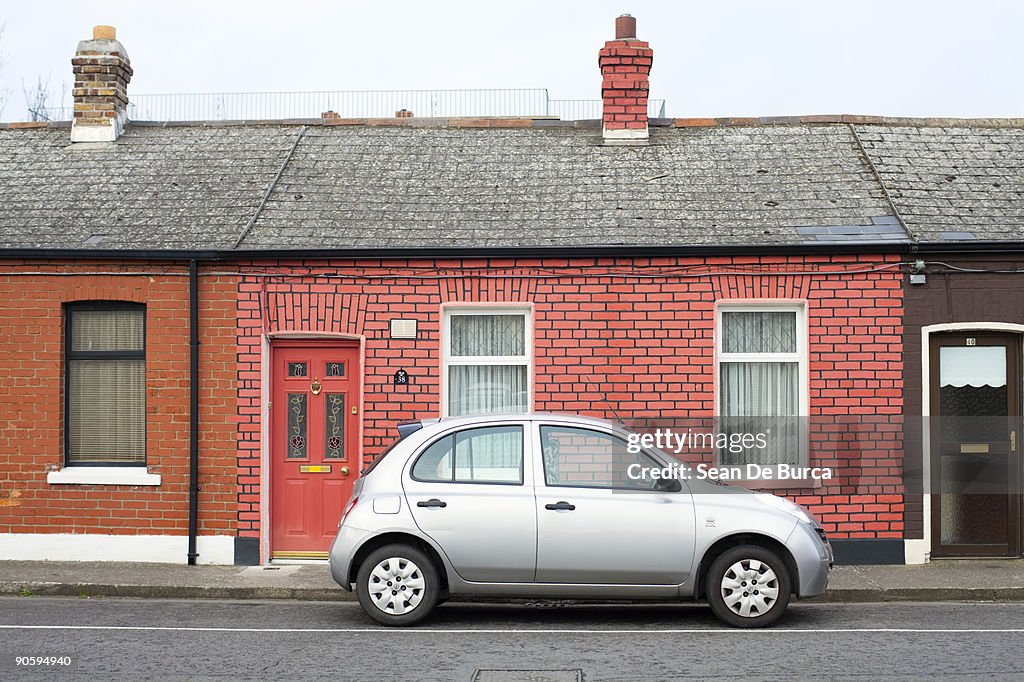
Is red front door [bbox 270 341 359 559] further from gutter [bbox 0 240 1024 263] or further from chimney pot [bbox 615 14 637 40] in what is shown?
chimney pot [bbox 615 14 637 40]

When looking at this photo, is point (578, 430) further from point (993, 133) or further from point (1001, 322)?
point (993, 133)

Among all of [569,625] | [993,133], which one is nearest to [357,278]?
[569,625]

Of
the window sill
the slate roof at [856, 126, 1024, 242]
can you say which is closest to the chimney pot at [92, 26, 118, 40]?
the window sill

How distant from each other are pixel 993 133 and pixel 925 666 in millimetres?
8387

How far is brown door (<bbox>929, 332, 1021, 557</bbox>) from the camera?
11398 millimetres

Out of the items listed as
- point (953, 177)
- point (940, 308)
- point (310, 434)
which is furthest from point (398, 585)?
point (953, 177)

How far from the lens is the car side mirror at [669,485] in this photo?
8.60 meters

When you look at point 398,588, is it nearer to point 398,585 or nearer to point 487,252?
point 398,585

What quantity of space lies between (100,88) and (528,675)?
10136 millimetres

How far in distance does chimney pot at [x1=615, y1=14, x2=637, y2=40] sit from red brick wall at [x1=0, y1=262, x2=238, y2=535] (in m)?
5.85

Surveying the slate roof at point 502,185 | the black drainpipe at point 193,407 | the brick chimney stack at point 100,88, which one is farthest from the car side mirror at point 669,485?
the brick chimney stack at point 100,88

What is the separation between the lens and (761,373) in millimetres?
11617

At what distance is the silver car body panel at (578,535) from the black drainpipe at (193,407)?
10.8 feet

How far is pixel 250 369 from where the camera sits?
1148 centimetres
